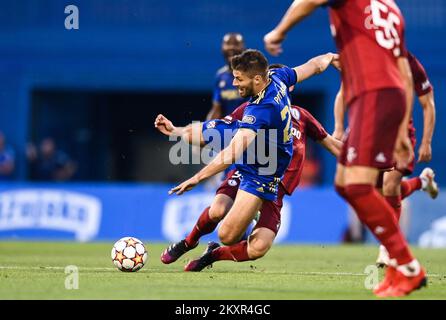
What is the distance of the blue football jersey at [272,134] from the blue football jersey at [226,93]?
11.1ft

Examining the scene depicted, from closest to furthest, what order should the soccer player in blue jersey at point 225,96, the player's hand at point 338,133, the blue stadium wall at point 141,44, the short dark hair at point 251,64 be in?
the short dark hair at point 251,64 < the player's hand at point 338,133 < the soccer player in blue jersey at point 225,96 < the blue stadium wall at point 141,44

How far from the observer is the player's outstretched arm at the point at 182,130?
8.91 meters

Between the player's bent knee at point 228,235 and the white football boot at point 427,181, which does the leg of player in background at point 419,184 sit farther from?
the player's bent knee at point 228,235

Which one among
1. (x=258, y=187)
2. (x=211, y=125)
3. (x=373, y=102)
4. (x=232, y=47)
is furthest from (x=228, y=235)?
(x=232, y=47)

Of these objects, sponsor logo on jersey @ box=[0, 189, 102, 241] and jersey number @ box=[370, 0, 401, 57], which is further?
sponsor logo on jersey @ box=[0, 189, 102, 241]

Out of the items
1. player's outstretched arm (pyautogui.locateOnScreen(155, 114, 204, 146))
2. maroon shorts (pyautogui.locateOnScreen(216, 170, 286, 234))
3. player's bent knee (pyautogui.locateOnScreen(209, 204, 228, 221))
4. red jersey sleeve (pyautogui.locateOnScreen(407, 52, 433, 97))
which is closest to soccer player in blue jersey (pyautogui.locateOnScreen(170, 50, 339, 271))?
maroon shorts (pyautogui.locateOnScreen(216, 170, 286, 234))

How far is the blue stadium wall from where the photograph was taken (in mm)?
21562

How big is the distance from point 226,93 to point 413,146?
132 inches

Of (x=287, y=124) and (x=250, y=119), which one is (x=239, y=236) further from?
(x=250, y=119)

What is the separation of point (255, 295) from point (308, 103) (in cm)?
1695

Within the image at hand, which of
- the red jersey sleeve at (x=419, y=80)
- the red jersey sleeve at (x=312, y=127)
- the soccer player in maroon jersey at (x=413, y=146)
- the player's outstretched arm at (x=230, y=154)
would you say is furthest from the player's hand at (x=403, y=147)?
the red jersey sleeve at (x=312, y=127)

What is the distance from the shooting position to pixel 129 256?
919 cm

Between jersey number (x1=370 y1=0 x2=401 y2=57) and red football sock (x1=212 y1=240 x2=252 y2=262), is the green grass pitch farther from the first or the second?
jersey number (x1=370 y1=0 x2=401 y2=57)

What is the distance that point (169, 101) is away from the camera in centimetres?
2508
